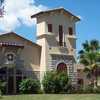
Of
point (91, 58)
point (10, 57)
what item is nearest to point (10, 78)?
point (10, 57)

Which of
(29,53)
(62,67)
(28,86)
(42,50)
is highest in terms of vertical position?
(42,50)

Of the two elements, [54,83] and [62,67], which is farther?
[62,67]

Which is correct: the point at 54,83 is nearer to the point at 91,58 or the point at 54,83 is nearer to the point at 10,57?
the point at 10,57

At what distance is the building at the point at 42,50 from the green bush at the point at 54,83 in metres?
2.38

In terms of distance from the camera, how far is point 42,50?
44906mm

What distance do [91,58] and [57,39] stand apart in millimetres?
5152

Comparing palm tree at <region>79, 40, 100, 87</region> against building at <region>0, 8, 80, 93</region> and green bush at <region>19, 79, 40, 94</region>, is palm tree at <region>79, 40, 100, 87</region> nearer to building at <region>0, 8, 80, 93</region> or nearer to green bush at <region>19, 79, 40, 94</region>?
building at <region>0, 8, 80, 93</region>

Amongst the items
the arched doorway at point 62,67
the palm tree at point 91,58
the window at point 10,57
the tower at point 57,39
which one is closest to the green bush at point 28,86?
the window at point 10,57

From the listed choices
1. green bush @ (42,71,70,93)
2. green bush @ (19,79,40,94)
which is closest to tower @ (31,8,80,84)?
green bush @ (42,71,70,93)

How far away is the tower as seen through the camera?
4475cm

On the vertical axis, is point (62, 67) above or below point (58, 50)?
below

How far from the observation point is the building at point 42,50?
136 feet

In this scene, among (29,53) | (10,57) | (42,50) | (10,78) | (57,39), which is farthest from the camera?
(57,39)

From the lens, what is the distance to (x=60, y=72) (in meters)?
43.2
